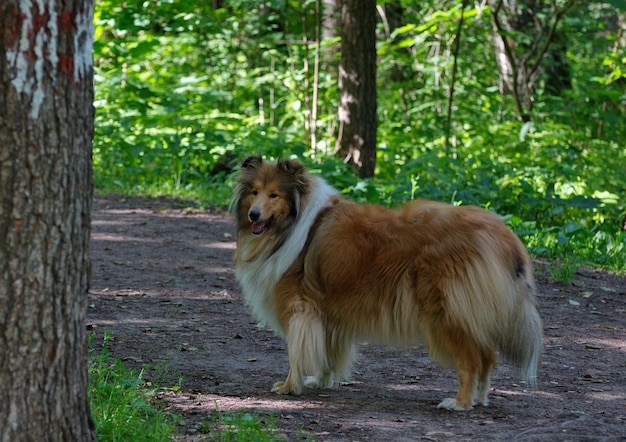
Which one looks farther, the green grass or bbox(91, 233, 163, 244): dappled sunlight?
bbox(91, 233, 163, 244): dappled sunlight

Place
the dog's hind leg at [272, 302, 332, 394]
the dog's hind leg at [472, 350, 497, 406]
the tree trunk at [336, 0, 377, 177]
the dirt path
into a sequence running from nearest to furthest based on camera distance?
the dirt path < the dog's hind leg at [472, 350, 497, 406] < the dog's hind leg at [272, 302, 332, 394] < the tree trunk at [336, 0, 377, 177]

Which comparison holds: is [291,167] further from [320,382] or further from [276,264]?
[320,382]

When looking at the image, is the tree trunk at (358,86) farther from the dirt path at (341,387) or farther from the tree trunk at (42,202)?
the tree trunk at (42,202)

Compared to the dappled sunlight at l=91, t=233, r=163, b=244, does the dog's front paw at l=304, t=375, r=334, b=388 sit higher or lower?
lower

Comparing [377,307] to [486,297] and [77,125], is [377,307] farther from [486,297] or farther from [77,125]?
[77,125]

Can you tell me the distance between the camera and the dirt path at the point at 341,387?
4.20 meters

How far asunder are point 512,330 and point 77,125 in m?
2.77

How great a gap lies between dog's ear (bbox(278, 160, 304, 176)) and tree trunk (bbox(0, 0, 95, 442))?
223 centimetres

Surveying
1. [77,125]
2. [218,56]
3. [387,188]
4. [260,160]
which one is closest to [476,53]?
[218,56]

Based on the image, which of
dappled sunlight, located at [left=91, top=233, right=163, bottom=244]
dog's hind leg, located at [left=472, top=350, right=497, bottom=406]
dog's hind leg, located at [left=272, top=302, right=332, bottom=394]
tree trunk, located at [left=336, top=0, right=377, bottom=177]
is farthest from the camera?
tree trunk, located at [left=336, top=0, right=377, bottom=177]

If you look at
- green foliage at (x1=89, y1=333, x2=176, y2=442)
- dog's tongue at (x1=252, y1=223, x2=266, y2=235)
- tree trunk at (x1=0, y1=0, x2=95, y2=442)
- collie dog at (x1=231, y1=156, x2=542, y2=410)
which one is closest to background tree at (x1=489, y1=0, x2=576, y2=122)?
collie dog at (x1=231, y1=156, x2=542, y2=410)

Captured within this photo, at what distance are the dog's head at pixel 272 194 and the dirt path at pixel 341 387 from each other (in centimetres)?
98

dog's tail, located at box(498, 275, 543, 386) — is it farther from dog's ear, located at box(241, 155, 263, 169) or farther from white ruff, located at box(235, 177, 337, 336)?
dog's ear, located at box(241, 155, 263, 169)

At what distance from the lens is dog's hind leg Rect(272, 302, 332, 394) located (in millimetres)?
4852
